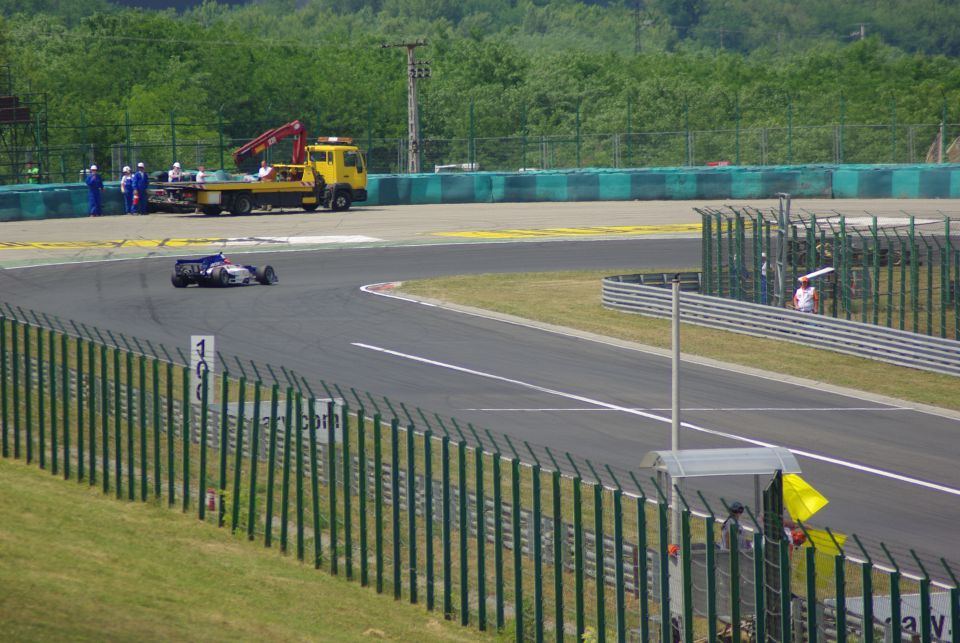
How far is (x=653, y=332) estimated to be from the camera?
2859 cm

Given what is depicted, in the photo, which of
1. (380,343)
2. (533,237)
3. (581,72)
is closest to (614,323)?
(380,343)

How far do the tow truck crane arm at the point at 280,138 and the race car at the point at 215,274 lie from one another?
2048 centimetres

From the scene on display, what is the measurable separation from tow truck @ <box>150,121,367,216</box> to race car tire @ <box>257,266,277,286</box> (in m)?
15.7

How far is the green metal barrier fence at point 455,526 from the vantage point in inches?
375

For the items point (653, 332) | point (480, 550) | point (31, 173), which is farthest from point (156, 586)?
point (31, 173)

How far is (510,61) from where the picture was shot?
11688cm

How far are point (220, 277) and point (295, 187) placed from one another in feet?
62.0

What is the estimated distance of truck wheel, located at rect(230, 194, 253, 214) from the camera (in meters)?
50.1

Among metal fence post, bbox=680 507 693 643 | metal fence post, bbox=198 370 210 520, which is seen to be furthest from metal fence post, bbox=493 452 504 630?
metal fence post, bbox=198 370 210 520

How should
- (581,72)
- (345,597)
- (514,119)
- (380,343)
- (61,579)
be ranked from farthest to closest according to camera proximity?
(581,72) → (514,119) → (380,343) → (345,597) → (61,579)

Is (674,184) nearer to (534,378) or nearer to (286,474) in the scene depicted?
(534,378)

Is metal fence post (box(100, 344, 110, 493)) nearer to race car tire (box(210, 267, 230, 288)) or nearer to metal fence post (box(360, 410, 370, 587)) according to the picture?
metal fence post (box(360, 410, 370, 587))

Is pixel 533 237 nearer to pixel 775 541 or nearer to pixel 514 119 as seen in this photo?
pixel 775 541

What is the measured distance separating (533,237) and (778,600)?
37.2m
